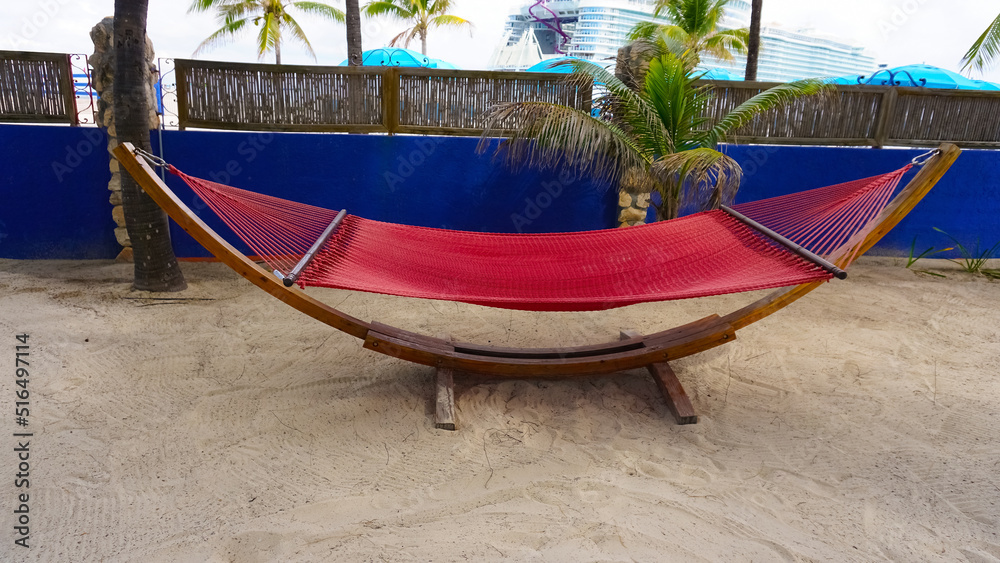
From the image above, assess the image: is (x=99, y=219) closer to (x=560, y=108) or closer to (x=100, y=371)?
(x=100, y=371)

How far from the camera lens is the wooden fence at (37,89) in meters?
3.83

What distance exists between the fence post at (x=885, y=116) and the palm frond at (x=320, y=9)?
13469 mm

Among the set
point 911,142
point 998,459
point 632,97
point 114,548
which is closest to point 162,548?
point 114,548

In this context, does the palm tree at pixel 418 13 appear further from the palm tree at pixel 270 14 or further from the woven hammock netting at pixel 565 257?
the woven hammock netting at pixel 565 257

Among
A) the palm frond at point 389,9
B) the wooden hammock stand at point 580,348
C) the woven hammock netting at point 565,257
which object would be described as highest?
the palm frond at point 389,9

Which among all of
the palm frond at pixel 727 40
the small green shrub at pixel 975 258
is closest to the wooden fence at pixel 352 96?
the small green shrub at pixel 975 258

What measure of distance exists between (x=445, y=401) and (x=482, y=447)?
10.3 inches

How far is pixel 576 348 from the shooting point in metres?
2.54

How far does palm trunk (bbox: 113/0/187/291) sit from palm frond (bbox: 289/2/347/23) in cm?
1294

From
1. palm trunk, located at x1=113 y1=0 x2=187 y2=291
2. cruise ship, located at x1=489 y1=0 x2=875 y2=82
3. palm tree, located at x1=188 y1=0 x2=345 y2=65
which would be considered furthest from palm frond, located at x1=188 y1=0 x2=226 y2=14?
cruise ship, located at x1=489 y1=0 x2=875 y2=82

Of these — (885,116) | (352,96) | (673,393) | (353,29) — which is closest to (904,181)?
(885,116)

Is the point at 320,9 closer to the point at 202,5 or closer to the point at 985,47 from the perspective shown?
the point at 202,5

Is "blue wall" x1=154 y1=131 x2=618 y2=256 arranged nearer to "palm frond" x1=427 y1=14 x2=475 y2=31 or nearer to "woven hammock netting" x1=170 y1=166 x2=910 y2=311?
"woven hammock netting" x1=170 y1=166 x2=910 y2=311

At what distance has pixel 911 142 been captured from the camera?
4.64 m
